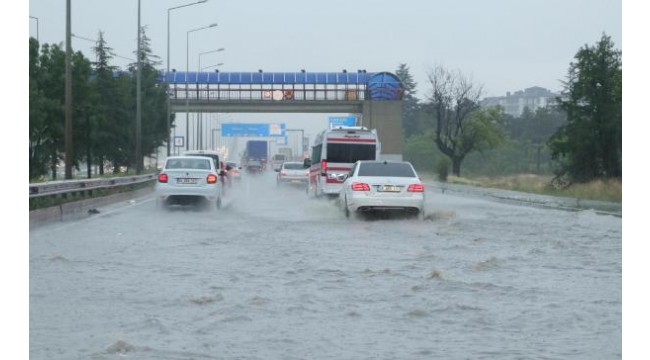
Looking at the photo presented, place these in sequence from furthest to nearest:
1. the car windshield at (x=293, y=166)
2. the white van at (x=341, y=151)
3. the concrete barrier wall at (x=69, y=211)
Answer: the car windshield at (x=293, y=166) < the white van at (x=341, y=151) < the concrete barrier wall at (x=69, y=211)

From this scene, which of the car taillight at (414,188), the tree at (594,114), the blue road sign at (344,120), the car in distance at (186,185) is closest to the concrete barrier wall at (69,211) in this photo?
the car in distance at (186,185)

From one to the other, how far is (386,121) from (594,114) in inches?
1178

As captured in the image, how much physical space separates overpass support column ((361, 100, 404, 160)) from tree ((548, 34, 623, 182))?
27.6m

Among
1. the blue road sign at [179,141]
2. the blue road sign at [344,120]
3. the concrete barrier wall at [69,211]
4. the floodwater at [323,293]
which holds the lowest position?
the floodwater at [323,293]

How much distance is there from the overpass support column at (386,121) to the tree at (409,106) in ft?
286

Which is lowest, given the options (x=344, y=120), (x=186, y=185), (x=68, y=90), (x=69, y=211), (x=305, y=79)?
(x=69, y=211)

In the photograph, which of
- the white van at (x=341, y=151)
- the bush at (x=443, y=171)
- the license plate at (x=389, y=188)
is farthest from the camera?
the bush at (x=443, y=171)

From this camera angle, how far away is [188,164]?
97.9ft

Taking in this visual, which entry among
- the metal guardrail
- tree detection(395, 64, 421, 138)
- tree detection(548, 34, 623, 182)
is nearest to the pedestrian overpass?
tree detection(548, 34, 623, 182)

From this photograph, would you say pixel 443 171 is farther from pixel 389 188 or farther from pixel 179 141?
pixel 389 188

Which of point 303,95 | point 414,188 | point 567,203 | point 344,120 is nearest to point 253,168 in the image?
point 344,120

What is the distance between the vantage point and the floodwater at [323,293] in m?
8.61

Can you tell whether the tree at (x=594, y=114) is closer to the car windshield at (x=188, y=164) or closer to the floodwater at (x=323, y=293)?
the car windshield at (x=188, y=164)

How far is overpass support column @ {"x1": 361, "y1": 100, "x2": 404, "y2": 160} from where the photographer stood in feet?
246
